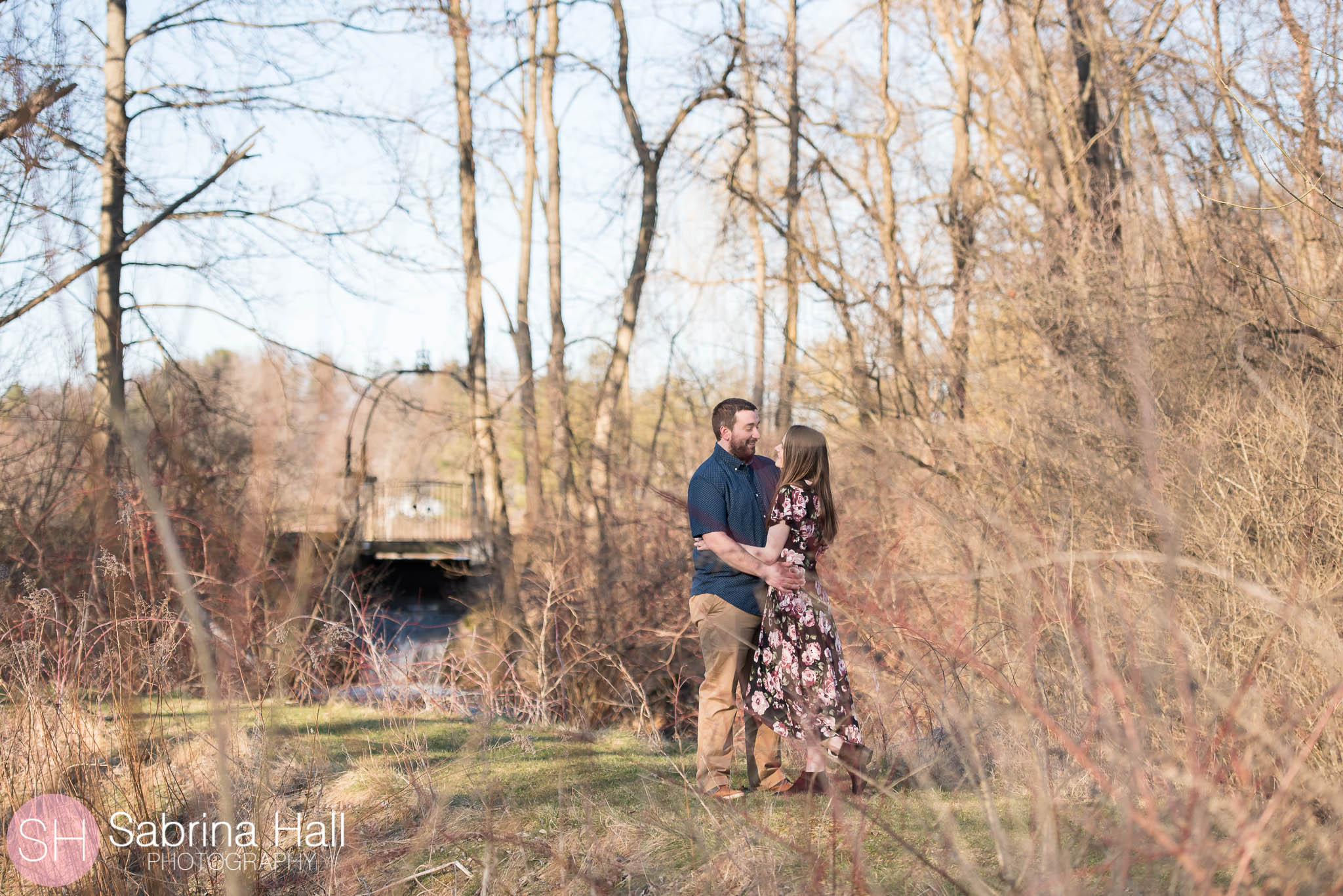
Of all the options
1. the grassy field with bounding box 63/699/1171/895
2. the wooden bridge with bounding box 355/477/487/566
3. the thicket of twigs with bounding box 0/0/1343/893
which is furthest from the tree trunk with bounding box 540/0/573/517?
the grassy field with bounding box 63/699/1171/895

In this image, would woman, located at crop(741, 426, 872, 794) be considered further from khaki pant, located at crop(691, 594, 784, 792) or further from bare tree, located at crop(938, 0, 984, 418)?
bare tree, located at crop(938, 0, 984, 418)

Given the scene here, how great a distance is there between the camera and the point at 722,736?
15.3ft

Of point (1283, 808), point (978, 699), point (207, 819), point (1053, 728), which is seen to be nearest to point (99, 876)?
point (207, 819)

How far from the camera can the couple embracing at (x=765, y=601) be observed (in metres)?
4.54

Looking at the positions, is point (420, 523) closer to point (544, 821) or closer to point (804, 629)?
point (544, 821)

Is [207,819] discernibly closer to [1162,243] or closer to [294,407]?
[294,407]

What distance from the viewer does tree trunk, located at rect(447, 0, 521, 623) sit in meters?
12.1

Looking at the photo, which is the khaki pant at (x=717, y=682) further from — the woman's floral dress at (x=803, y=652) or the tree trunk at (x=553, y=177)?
the tree trunk at (x=553, y=177)

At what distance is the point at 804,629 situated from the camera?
15.2ft

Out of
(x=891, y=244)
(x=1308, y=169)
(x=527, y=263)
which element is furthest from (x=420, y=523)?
(x=1308, y=169)

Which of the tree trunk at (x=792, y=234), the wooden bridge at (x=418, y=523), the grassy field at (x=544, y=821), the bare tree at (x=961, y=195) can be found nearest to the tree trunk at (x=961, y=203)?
the bare tree at (x=961, y=195)

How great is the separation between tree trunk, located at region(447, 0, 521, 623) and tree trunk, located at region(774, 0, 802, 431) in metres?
3.49

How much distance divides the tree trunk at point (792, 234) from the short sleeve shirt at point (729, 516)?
8265mm

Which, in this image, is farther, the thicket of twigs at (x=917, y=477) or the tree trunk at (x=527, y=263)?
the tree trunk at (x=527, y=263)
